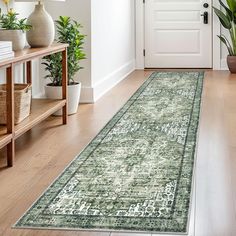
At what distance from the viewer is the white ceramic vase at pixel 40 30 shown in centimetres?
363

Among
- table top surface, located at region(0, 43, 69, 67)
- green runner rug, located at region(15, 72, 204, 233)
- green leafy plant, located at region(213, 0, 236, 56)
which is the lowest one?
green runner rug, located at region(15, 72, 204, 233)

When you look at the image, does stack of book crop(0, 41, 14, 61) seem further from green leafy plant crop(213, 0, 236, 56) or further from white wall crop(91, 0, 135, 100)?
green leafy plant crop(213, 0, 236, 56)

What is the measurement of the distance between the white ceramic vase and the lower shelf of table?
0.41m

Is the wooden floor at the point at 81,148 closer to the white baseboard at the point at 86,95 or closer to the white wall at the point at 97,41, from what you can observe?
the white baseboard at the point at 86,95

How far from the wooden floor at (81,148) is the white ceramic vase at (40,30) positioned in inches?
24.4

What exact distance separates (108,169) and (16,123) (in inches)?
26.2

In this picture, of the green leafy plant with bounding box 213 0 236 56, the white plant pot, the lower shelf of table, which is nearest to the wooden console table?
the lower shelf of table

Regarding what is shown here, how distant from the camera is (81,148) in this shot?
3.22 meters

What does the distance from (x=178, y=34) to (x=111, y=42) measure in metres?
2.15

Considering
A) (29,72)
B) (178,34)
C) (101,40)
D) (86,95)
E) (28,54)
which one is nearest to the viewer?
(28,54)

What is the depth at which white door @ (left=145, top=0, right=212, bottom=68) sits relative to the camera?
25.5 feet

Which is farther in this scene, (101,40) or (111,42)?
(111,42)

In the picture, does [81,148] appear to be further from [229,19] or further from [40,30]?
[229,19]

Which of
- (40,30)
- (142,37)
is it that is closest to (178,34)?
(142,37)
